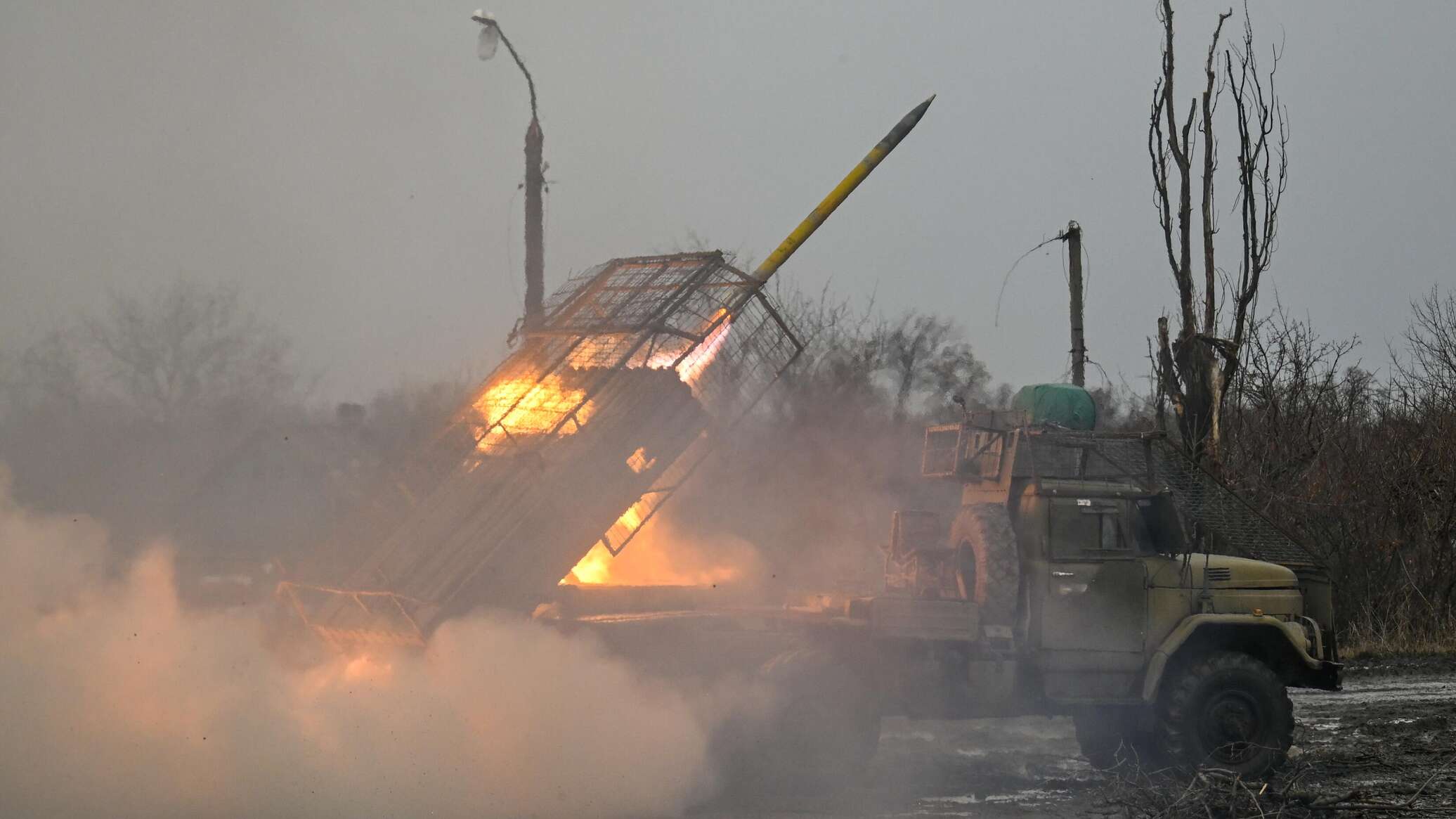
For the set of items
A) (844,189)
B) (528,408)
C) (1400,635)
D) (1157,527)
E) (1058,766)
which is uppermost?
(844,189)

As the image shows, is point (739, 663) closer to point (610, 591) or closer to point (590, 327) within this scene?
point (610, 591)

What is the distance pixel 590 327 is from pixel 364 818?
516cm

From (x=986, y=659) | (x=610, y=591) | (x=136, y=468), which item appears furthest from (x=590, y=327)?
(x=136, y=468)

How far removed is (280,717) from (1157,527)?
793cm

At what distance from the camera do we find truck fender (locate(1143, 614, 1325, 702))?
12.5 meters

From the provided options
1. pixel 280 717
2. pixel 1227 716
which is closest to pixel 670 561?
pixel 280 717

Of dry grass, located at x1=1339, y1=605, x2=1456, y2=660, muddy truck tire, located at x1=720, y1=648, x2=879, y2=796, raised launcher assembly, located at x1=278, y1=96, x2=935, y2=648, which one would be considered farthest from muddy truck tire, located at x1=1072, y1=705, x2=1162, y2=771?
dry grass, located at x1=1339, y1=605, x2=1456, y2=660

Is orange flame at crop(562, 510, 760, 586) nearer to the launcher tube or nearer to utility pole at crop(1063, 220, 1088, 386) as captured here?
the launcher tube

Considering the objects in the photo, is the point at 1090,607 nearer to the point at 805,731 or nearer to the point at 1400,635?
the point at 805,731

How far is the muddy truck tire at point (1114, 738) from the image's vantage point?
12.7 m

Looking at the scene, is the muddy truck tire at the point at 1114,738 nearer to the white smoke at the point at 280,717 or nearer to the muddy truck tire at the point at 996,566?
the muddy truck tire at the point at 996,566

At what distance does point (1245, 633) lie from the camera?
42.0 ft

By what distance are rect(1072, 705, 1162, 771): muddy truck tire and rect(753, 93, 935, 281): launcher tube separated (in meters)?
5.70

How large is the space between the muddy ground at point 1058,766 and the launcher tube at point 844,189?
549 cm
